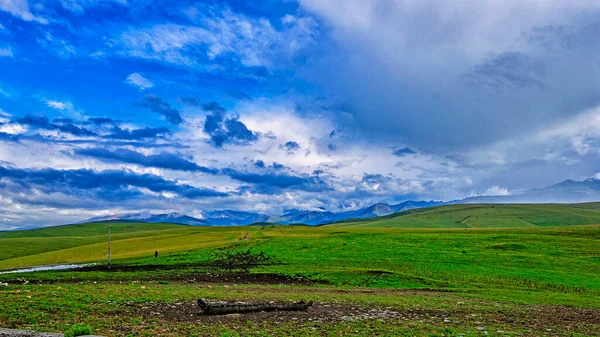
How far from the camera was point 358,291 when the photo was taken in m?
32.8

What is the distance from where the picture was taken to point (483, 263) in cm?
5275

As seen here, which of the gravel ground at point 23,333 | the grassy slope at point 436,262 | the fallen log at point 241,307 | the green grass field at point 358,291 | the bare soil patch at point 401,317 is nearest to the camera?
the gravel ground at point 23,333

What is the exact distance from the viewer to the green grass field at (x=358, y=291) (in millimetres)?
17156

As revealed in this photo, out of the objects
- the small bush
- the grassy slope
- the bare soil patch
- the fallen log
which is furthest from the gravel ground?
the grassy slope

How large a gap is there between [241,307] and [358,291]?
1615 cm

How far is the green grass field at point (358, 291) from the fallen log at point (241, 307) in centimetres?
60

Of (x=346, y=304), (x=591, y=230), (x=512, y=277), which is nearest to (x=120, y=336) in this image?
(x=346, y=304)

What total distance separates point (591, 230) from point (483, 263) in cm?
5457

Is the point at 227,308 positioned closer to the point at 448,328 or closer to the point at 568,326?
the point at 448,328

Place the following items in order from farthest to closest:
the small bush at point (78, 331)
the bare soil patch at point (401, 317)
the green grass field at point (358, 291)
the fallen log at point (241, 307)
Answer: the fallen log at point (241, 307), the bare soil patch at point (401, 317), the green grass field at point (358, 291), the small bush at point (78, 331)

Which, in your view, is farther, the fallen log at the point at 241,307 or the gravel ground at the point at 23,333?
the fallen log at the point at 241,307

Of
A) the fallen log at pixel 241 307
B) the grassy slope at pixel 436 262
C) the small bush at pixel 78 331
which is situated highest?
the small bush at pixel 78 331

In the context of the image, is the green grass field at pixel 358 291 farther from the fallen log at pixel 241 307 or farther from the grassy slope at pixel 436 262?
the fallen log at pixel 241 307

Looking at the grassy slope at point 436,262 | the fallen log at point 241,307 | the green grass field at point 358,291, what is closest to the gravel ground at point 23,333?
the green grass field at point 358,291
